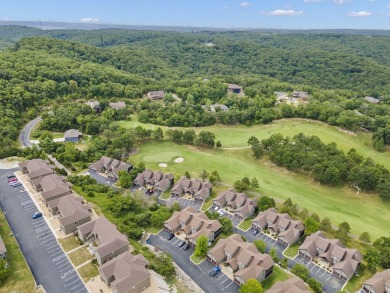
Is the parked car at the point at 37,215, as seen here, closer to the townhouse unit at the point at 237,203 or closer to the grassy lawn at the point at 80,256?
the grassy lawn at the point at 80,256

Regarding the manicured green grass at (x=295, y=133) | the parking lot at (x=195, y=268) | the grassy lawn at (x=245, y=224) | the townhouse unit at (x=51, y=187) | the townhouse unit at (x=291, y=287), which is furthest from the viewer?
the manicured green grass at (x=295, y=133)

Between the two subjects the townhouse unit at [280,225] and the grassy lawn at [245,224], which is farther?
the grassy lawn at [245,224]

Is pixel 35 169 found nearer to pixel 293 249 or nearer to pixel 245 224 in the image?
pixel 245 224

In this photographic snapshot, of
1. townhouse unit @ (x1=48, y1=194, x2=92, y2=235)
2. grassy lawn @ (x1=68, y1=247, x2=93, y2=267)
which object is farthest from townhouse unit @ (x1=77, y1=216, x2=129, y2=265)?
townhouse unit @ (x1=48, y1=194, x2=92, y2=235)

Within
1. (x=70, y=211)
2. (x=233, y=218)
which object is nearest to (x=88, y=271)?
(x=70, y=211)

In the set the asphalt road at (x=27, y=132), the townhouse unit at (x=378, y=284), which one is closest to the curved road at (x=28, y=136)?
the asphalt road at (x=27, y=132)

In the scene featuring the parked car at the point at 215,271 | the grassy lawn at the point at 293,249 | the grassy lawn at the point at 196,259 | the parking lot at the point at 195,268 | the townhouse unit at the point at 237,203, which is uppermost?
the townhouse unit at the point at 237,203

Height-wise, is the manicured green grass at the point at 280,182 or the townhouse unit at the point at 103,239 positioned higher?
the townhouse unit at the point at 103,239

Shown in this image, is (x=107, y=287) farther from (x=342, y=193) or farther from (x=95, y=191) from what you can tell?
(x=342, y=193)
